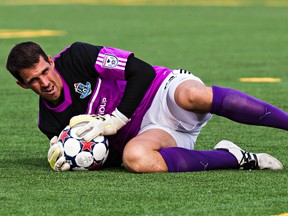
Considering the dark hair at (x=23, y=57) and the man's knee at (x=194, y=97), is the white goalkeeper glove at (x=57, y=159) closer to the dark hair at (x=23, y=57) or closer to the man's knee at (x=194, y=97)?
the dark hair at (x=23, y=57)

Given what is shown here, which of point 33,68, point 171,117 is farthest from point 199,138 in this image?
point 33,68

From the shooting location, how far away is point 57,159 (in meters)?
6.43

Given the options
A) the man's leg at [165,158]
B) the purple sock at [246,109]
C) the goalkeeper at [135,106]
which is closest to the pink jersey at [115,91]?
the goalkeeper at [135,106]

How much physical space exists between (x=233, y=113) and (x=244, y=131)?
2.16 metres

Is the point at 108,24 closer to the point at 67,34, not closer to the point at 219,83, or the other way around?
the point at 67,34

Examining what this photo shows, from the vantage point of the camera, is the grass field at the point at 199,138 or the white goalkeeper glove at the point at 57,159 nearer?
the grass field at the point at 199,138

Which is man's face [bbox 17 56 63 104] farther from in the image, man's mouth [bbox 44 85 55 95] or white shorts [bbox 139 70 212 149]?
white shorts [bbox 139 70 212 149]

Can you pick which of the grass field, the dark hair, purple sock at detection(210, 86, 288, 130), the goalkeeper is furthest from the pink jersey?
purple sock at detection(210, 86, 288, 130)

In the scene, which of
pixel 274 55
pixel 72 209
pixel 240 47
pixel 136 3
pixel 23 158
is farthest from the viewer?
pixel 136 3

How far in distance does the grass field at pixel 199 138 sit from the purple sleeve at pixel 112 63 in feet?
2.19

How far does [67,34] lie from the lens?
1889 centimetres

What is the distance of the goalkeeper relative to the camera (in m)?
6.26

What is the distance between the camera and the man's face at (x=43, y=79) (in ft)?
20.6

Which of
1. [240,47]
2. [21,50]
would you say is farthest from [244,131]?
[240,47]
